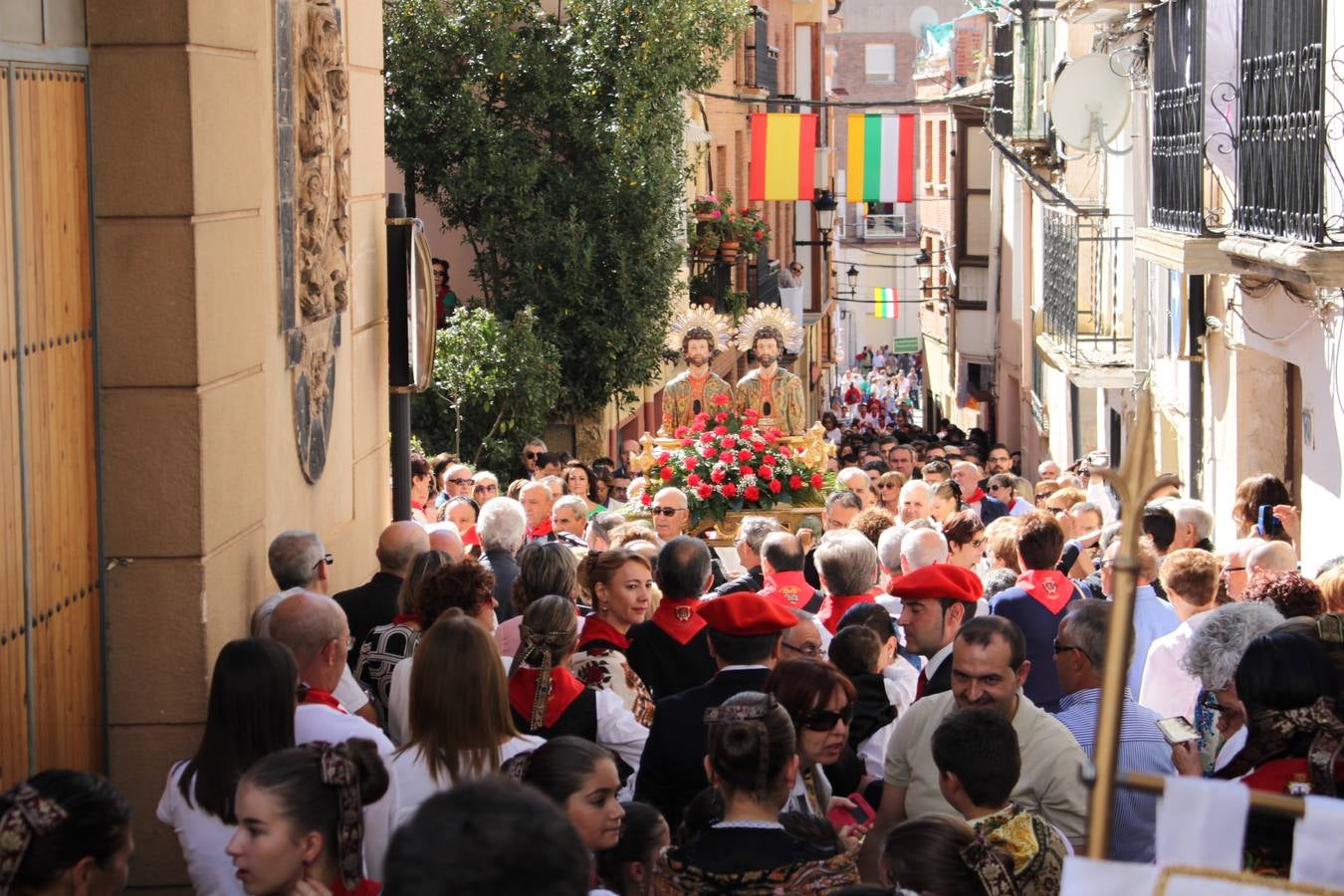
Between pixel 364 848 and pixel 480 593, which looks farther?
pixel 480 593

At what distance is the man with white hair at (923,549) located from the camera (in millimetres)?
7715

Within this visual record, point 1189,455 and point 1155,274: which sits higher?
point 1155,274

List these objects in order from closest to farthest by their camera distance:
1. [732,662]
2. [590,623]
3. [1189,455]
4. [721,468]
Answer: [732,662]
[590,623]
[721,468]
[1189,455]

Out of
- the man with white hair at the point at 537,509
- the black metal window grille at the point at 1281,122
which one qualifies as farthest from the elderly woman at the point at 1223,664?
the man with white hair at the point at 537,509

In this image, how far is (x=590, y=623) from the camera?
667 cm

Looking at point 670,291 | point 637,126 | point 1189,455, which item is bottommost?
point 1189,455

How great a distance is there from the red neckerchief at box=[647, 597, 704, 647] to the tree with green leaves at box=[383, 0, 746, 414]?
389 inches

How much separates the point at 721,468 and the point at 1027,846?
8474 millimetres

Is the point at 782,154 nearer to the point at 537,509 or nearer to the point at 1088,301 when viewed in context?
the point at 1088,301

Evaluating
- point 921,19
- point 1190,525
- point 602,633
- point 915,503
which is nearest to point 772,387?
point 915,503

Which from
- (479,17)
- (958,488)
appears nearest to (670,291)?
(479,17)

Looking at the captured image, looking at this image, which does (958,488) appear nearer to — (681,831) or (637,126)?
(637,126)

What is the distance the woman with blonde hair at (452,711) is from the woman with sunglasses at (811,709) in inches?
30.9

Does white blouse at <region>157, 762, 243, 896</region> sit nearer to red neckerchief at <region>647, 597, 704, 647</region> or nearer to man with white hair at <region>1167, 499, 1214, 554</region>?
red neckerchief at <region>647, 597, 704, 647</region>
